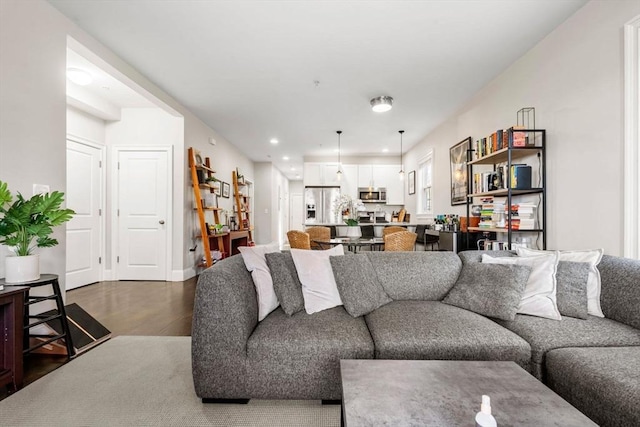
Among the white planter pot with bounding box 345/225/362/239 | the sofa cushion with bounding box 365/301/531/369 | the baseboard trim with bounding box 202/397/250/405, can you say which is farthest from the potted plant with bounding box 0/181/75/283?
the white planter pot with bounding box 345/225/362/239

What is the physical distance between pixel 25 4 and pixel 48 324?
2471 mm

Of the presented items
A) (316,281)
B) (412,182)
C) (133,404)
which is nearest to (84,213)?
(133,404)

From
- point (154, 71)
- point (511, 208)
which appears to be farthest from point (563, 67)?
point (154, 71)

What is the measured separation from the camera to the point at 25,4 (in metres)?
2.25

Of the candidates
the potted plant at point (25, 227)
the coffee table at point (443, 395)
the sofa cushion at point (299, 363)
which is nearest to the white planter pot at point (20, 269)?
the potted plant at point (25, 227)

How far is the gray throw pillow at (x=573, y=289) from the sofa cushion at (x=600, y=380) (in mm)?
367

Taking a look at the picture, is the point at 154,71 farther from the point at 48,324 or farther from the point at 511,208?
the point at 511,208

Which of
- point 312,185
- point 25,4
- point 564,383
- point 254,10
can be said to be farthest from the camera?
point 312,185

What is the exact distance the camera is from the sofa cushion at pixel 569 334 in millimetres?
1521

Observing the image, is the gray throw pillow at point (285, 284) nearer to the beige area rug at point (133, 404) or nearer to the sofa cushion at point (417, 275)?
the beige area rug at point (133, 404)

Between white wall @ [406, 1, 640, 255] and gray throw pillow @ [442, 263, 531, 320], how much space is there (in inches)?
36.0

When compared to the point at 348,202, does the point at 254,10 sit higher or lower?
higher

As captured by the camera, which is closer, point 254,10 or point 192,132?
point 254,10

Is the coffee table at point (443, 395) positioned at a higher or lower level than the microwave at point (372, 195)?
lower
